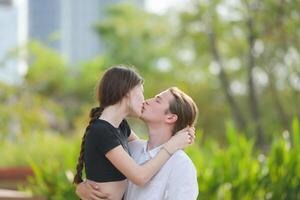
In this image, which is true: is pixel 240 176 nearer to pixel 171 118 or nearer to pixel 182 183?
pixel 171 118

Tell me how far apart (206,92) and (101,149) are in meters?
25.8

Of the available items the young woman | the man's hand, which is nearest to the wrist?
the young woman

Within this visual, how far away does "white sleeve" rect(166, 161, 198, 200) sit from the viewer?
3.69 metres

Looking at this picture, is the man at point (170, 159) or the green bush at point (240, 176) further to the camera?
the green bush at point (240, 176)

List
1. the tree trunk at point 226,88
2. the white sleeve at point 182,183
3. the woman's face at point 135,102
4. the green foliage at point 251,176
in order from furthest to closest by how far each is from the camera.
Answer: the tree trunk at point 226,88 < the green foliage at point 251,176 < the woman's face at point 135,102 < the white sleeve at point 182,183

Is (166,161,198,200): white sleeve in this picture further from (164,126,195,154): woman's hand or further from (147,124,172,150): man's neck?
(147,124,172,150): man's neck

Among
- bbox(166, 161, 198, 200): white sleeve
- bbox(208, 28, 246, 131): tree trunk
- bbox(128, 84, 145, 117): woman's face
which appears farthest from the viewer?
bbox(208, 28, 246, 131): tree trunk

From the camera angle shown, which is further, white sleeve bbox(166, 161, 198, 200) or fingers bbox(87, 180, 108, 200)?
fingers bbox(87, 180, 108, 200)

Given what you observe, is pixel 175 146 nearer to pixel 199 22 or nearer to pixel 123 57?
pixel 199 22

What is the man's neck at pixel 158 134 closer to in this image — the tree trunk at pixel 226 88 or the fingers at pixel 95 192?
the fingers at pixel 95 192

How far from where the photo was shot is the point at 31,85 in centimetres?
2456

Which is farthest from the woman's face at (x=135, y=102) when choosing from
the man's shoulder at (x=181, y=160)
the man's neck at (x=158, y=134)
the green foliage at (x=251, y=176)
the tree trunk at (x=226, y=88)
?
the tree trunk at (x=226, y=88)

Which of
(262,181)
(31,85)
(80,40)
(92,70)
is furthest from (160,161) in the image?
(80,40)

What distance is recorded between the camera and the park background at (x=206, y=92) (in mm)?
7223
